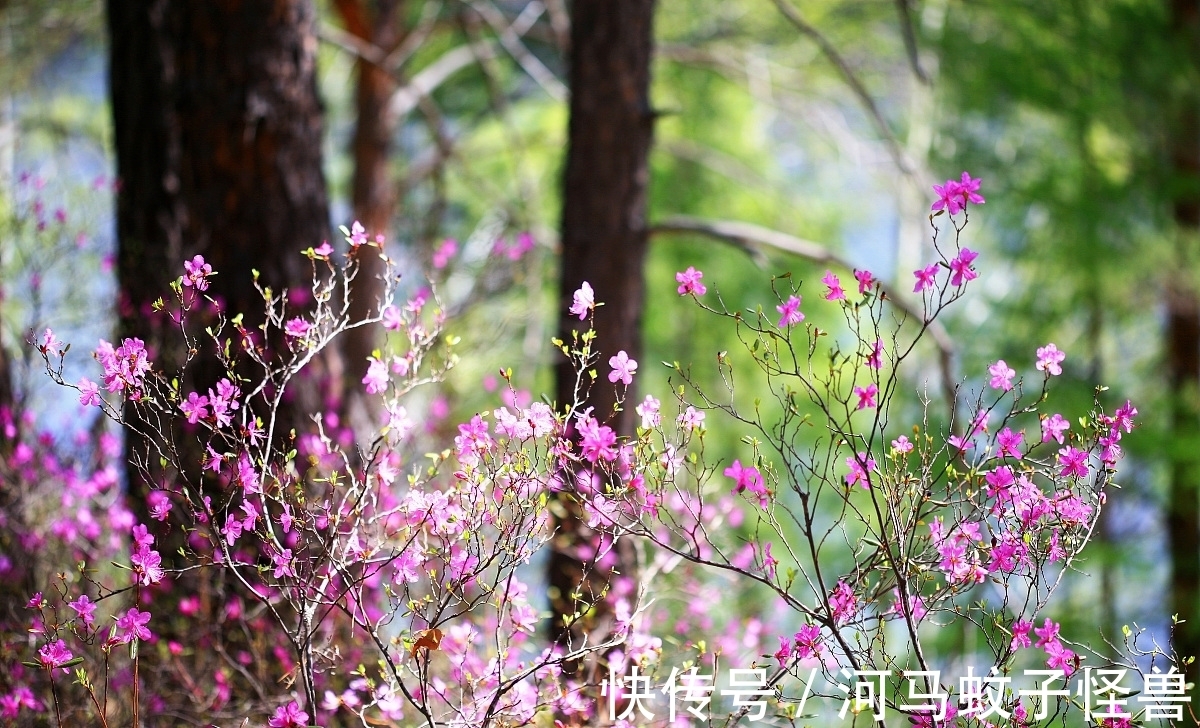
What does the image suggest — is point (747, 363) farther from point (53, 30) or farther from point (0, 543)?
point (0, 543)

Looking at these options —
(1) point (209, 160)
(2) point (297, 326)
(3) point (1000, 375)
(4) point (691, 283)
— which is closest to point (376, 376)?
(2) point (297, 326)

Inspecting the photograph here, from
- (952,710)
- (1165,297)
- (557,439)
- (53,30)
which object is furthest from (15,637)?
(1165,297)

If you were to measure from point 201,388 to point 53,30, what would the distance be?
131 inches

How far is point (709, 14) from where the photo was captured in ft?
24.3

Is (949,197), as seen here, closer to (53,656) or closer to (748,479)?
(748,479)

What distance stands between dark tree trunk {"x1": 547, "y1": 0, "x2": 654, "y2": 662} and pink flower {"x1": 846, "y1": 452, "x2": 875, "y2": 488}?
178cm

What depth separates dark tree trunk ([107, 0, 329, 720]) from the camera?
308cm

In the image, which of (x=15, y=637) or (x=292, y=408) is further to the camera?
(x=292, y=408)

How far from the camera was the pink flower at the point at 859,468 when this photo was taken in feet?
5.65

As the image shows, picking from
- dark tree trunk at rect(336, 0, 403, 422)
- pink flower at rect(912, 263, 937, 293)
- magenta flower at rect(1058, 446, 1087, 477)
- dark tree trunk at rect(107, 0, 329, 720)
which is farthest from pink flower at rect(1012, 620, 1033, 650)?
dark tree trunk at rect(336, 0, 403, 422)

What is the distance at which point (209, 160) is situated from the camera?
3088mm

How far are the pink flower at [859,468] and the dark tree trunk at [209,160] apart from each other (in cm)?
178

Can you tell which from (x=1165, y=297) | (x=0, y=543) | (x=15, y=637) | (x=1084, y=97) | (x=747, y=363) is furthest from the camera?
(x=747, y=363)

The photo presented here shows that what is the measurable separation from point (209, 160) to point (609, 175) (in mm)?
1243
